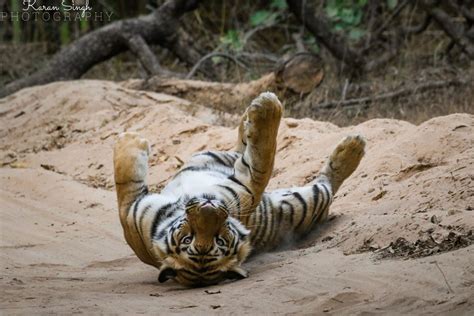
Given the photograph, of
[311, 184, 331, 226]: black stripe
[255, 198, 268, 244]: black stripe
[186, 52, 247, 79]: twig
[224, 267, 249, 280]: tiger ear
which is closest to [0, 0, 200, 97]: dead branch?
[186, 52, 247, 79]: twig

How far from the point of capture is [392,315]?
3191 mm

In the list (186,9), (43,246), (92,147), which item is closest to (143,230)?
(43,246)

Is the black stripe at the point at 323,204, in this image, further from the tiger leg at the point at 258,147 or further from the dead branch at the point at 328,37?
the dead branch at the point at 328,37

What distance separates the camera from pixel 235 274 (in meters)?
4.21

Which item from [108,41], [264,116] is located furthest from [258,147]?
[108,41]

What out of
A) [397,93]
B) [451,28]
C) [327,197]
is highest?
[451,28]

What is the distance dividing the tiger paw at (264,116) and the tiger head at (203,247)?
0.45m

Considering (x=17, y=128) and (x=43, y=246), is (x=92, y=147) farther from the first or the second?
(x=43, y=246)

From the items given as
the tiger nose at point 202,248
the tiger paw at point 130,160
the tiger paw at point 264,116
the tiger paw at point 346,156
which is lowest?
the tiger nose at point 202,248

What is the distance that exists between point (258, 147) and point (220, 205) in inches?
20.6

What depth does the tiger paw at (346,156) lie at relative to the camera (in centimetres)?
525

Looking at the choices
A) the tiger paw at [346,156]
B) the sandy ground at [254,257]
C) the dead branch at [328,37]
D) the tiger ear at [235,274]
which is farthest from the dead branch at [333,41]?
the tiger ear at [235,274]

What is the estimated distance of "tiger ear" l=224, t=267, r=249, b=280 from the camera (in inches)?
165
